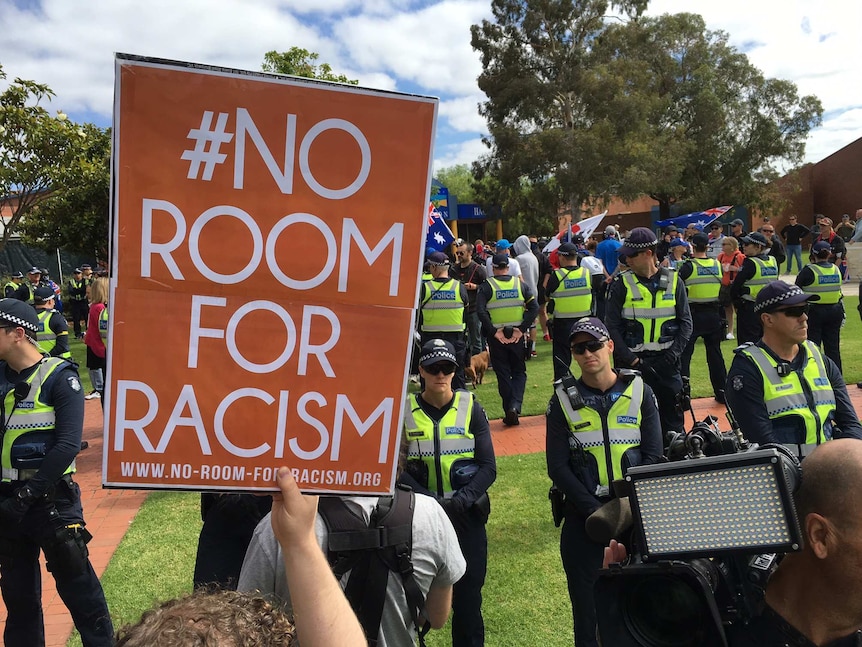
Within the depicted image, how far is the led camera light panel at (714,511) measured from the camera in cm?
141

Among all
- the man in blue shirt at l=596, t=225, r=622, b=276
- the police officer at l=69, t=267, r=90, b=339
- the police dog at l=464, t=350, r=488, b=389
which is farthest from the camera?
the police officer at l=69, t=267, r=90, b=339

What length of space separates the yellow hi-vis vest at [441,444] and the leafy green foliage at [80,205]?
9.64 metres

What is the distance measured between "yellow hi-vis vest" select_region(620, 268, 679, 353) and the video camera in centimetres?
477

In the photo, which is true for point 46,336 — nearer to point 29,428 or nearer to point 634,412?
point 29,428

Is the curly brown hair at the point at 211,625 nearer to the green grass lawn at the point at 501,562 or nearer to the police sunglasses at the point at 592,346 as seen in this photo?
the police sunglasses at the point at 592,346

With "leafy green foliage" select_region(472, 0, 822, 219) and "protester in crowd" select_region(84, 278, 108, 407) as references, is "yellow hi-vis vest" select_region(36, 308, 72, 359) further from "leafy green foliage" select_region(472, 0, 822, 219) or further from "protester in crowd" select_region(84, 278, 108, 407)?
"leafy green foliage" select_region(472, 0, 822, 219)

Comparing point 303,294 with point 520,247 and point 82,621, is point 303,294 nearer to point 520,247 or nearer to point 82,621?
point 82,621

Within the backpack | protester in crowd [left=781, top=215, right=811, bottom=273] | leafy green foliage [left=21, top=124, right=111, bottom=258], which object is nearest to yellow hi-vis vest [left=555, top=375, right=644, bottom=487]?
the backpack

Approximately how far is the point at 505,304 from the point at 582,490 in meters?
5.27

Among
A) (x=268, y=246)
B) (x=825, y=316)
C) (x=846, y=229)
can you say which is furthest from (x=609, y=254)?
(x=846, y=229)

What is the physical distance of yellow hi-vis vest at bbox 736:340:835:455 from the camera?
365cm

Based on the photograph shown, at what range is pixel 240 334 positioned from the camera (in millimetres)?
1766

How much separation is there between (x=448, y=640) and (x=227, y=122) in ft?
11.4

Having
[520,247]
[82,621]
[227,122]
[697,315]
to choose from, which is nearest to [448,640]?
[82,621]
